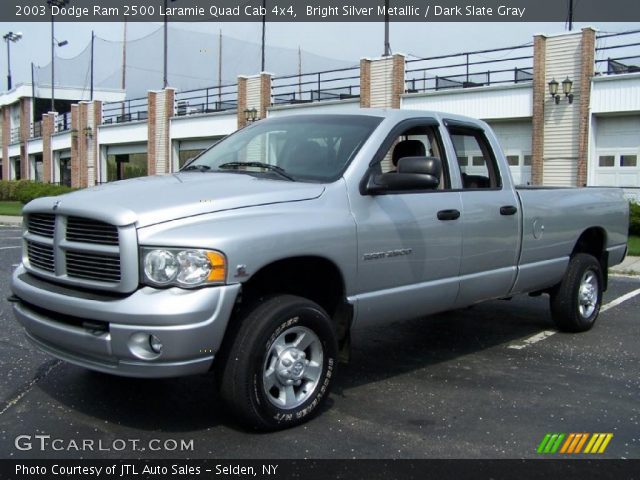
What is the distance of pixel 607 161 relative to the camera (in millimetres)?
23797

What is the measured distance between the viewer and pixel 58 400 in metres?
4.81

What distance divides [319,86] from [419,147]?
27.3 m

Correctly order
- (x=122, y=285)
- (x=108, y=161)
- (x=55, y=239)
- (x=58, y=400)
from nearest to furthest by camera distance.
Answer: (x=122, y=285) → (x=55, y=239) → (x=58, y=400) → (x=108, y=161)

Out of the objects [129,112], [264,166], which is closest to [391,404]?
[264,166]

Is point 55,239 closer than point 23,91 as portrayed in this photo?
Yes

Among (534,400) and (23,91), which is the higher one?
(23,91)

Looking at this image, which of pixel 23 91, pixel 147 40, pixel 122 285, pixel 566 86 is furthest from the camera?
pixel 23 91

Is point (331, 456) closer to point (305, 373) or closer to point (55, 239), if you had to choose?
point (305, 373)

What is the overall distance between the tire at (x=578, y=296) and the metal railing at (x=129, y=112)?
37.3m

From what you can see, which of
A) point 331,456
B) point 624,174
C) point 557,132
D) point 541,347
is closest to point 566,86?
point 557,132

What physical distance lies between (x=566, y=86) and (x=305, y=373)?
70.3ft

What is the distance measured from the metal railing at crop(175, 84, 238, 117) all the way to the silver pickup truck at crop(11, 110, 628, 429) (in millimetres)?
31435

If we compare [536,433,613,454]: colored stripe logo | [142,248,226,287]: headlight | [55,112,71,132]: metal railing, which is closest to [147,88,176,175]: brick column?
[55,112,71,132]: metal railing

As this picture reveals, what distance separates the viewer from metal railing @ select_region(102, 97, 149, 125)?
42906 millimetres
